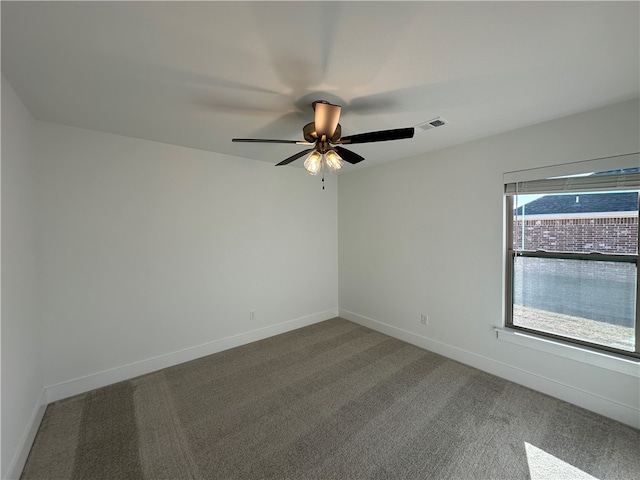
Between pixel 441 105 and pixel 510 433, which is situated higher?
pixel 441 105

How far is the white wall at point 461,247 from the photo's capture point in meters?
2.12

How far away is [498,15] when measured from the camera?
1.19m

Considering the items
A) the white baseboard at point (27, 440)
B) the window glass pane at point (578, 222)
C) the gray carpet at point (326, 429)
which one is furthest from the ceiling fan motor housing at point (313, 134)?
the white baseboard at point (27, 440)

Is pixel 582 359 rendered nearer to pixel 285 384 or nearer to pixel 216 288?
pixel 285 384

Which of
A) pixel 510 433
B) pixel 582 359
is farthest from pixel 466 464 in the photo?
pixel 582 359

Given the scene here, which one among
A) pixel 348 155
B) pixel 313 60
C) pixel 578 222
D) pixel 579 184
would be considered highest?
pixel 313 60

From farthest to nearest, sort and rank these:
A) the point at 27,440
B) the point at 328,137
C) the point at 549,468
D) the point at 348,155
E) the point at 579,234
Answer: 1. the point at 579,234
2. the point at 348,155
3. the point at 328,137
4. the point at 27,440
5. the point at 549,468

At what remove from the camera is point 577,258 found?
7.61 ft

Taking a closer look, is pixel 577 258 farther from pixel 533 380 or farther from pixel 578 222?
pixel 533 380

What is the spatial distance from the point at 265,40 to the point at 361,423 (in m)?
2.64

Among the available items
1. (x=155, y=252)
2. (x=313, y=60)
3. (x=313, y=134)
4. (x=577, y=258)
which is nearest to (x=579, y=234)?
(x=577, y=258)

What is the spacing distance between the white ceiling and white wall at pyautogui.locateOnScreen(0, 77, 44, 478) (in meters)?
0.32

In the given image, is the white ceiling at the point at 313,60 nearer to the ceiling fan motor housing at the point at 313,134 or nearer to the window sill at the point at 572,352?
the ceiling fan motor housing at the point at 313,134

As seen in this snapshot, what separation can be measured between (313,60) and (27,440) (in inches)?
123
